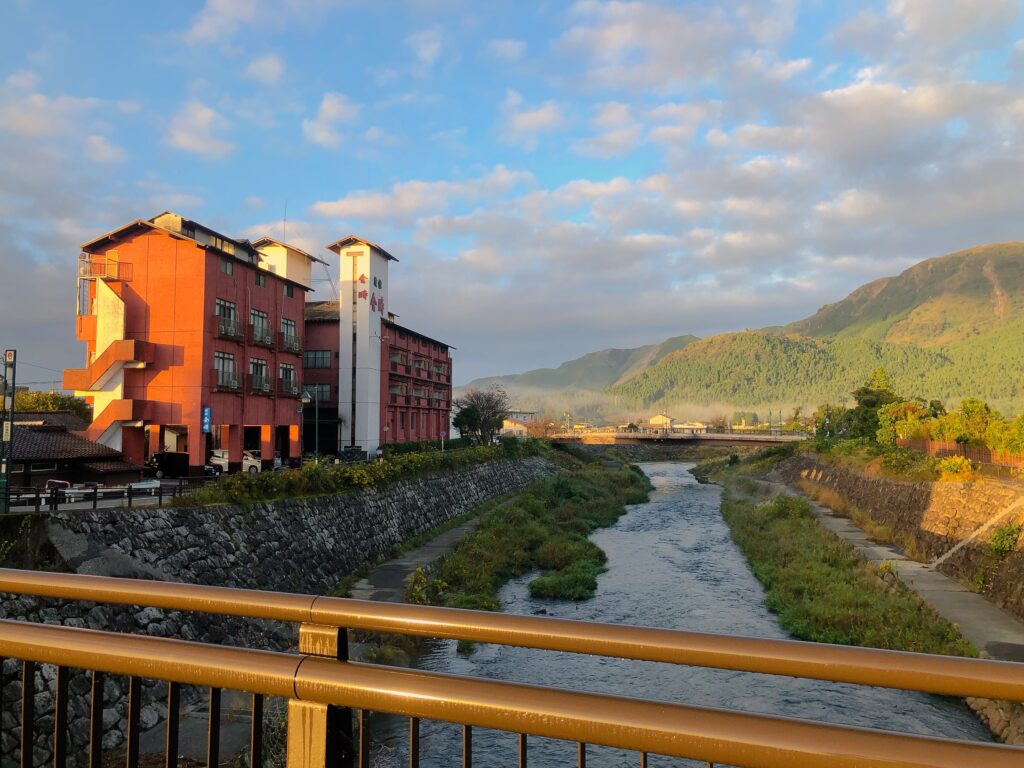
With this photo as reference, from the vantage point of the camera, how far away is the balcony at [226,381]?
108 ft

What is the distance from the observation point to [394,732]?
13750mm

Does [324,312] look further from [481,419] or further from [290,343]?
[481,419]

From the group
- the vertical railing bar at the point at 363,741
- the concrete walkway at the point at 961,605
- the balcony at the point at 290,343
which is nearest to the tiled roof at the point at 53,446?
the balcony at the point at 290,343

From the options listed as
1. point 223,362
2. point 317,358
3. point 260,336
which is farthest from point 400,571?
point 317,358

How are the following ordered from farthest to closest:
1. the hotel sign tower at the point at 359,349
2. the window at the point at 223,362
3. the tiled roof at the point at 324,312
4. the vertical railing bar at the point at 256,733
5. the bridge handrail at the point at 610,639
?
1. the tiled roof at the point at 324,312
2. the hotel sign tower at the point at 359,349
3. the window at the point at 223,362
4. the vertical railing bar at the point at 256,733
5. the bridge handrail at the point at 610,639

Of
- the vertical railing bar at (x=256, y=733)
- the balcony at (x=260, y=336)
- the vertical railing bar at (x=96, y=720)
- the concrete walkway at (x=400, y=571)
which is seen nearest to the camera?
the vertical railing bar at (x=256, y=733)

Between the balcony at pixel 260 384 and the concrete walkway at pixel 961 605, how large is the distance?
106 ft

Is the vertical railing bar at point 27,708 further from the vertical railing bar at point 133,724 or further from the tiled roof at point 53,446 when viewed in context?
the tiled roof at point 53,446

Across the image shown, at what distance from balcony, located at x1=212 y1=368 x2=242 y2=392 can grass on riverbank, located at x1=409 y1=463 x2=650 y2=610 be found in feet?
49.3

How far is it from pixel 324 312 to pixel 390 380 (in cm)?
786

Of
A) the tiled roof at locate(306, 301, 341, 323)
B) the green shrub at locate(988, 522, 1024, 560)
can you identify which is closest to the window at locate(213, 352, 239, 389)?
the tiled roof at locate(306, 301, 341, 323)

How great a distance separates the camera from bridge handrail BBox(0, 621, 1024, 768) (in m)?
1.86

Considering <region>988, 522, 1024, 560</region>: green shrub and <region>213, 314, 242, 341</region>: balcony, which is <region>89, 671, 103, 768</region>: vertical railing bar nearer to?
<region>988, 522, 1024, 560</region>: green shrub

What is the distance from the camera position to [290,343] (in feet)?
133
